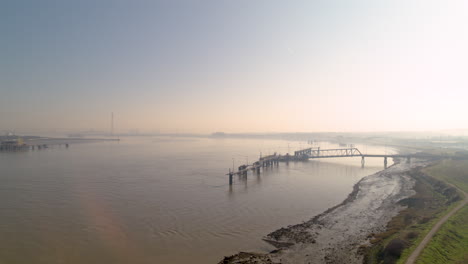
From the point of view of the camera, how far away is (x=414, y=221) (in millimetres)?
22359

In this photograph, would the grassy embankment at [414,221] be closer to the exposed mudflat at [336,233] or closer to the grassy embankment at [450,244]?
the grassy embankment at [450,244]

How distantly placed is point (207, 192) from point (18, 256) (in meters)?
20.8

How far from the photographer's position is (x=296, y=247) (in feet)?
60.0

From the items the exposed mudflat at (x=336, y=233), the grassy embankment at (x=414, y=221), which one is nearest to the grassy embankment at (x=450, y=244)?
the grassy embankment at (x=414, y=221)

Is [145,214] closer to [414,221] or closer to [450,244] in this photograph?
[450,244]

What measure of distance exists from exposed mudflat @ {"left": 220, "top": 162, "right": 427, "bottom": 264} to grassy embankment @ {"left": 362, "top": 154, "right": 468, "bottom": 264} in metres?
0.90

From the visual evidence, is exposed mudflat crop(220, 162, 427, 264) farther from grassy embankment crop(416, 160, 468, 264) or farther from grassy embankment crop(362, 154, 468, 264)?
grassy embankment crop(416, 160, 468, 264)

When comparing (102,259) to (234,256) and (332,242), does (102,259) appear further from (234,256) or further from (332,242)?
(332,242)

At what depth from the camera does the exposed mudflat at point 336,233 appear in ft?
54.7

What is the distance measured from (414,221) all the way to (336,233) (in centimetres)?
761

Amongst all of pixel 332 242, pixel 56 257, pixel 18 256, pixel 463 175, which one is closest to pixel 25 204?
pixel 18 256

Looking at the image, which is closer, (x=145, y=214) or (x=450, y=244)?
(x=450, y=244)

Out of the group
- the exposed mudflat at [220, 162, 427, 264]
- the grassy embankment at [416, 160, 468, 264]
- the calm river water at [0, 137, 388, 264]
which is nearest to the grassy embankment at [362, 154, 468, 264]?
the grassy embankment at [416, 160, 468, 264]

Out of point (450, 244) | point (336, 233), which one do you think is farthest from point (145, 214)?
point (450, 244)
